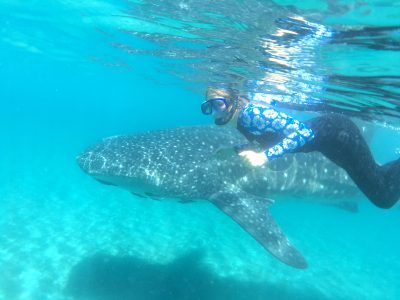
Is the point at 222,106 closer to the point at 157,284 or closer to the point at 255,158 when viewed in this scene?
the point at 255,158

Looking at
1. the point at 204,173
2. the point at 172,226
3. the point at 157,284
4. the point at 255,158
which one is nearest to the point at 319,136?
the point at 255,158

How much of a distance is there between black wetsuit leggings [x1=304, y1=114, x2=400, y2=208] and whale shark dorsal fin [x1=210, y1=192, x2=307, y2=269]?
232cm

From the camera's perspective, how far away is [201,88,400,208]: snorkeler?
6762 mm

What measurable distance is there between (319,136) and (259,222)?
125 inches

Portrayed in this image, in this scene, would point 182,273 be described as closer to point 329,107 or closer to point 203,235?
point 203,235

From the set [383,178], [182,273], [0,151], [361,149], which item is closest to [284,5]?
[361,149]

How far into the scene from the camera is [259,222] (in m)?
9.27

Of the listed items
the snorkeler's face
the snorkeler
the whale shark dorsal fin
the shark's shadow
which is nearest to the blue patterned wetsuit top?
the snorkeler

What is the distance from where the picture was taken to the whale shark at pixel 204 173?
9445mm

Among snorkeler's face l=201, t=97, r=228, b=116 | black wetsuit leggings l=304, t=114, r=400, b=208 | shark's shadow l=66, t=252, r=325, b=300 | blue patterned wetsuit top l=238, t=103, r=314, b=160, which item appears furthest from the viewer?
shark's shadow l=66, t=252, r=325, b=300

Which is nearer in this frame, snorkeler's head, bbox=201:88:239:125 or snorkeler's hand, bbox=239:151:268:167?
snorkeler's hand, bbox=239:151:268:167

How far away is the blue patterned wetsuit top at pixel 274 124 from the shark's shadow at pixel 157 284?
238 inches

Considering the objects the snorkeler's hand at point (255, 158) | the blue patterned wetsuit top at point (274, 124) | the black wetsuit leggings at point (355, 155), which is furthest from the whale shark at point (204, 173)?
the snorkeler's hand at point (255, 158)

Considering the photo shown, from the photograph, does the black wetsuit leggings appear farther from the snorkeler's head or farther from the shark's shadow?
the shark's shadow
